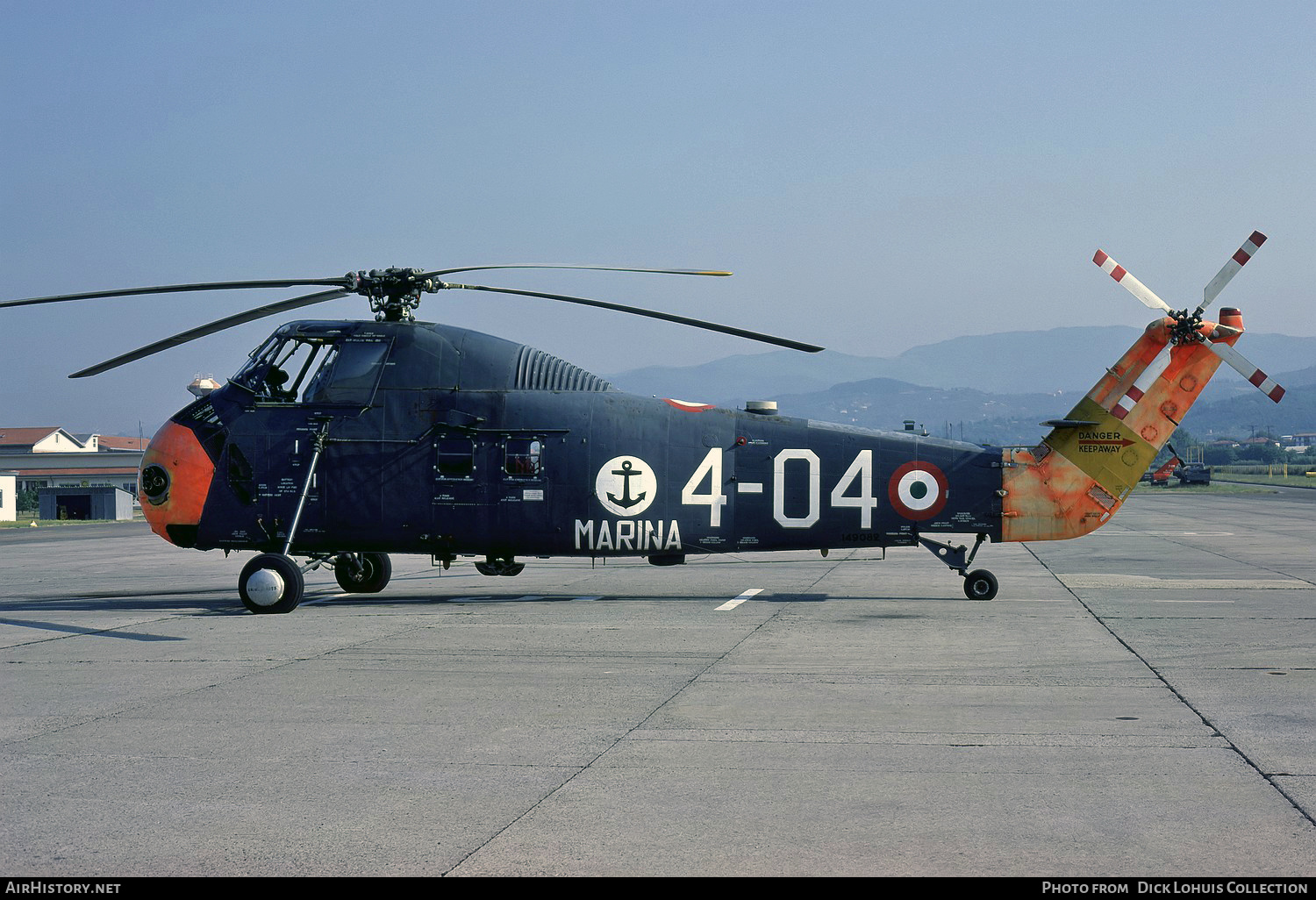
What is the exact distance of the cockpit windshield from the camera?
58.7 ft

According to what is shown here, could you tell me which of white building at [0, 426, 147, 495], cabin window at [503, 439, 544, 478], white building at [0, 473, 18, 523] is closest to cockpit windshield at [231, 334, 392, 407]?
cabin window at [503, 439, 544, 478]

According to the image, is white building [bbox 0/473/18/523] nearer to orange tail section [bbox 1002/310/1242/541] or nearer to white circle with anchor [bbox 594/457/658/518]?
white circle with anchor [bbox 594/457/658/518]

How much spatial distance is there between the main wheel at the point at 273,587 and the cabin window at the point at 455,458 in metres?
2.59

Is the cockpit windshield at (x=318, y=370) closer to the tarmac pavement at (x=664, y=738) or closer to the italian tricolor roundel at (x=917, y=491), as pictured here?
the tarmac pavement at (x=664, y=738)

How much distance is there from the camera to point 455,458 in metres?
17.8

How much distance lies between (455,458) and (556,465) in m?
1.52

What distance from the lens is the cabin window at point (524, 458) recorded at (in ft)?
58.5

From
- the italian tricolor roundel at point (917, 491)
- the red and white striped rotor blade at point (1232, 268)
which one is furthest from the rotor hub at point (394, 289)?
the red and white striped rotor blade at point (1232, 268)

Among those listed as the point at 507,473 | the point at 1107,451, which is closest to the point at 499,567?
the point at 507,473

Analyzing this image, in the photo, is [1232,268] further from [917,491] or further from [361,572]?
[361,572]

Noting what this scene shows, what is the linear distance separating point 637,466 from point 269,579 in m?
5.53

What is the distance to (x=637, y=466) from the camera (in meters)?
17.8
